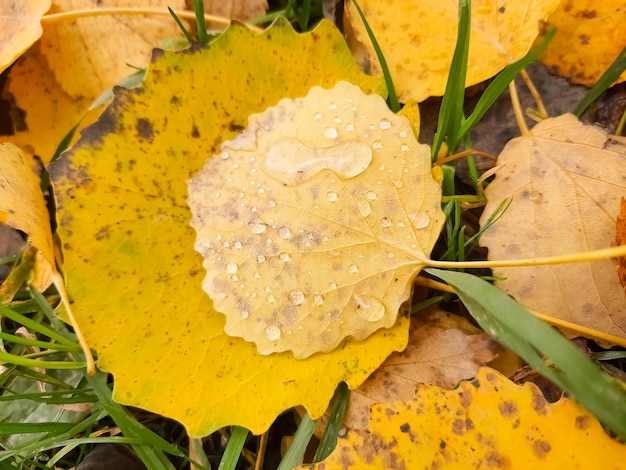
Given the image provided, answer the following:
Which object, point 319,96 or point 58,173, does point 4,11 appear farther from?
point 319,96

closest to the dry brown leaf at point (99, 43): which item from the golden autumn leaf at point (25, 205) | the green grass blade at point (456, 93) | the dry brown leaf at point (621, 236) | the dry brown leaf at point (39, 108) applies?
the dry brown leaf at point (39, 108)

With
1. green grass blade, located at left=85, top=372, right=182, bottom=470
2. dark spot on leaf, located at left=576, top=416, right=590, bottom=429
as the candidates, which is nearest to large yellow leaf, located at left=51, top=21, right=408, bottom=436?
green grass blade, located at left=85, top=372, right=182, bottom=470

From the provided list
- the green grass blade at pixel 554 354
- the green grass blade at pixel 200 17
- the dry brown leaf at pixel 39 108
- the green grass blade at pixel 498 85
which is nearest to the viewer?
the green grass blade at pixel 554 354

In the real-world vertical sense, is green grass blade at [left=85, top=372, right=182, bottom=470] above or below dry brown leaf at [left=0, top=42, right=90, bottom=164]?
below

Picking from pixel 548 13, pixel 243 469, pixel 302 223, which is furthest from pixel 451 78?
pixel 243 469

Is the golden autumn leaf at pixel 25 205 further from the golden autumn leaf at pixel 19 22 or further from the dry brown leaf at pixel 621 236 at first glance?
the dry brown leaf at pixel 621 236

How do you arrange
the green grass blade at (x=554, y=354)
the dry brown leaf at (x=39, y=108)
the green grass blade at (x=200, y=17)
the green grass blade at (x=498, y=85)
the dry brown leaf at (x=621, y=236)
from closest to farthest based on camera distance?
1. the green grass blade at (x=554, y=354)
2. the dry brown leaf at (x=621, y=236)
3. the green grass blade at (x=498, y=85)
4. the green grass blade at (x=200, y=17)
5. the dry brown leaf at (x=39, y=108)

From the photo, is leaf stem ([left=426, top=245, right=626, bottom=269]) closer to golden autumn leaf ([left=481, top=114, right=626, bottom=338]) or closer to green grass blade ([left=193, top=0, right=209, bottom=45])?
golden autumn leaf ([left=481, top=114, right=626, bottom=338])

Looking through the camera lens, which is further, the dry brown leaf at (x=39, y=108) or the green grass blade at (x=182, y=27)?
the dry brown leaf at (x=39, y=108)
